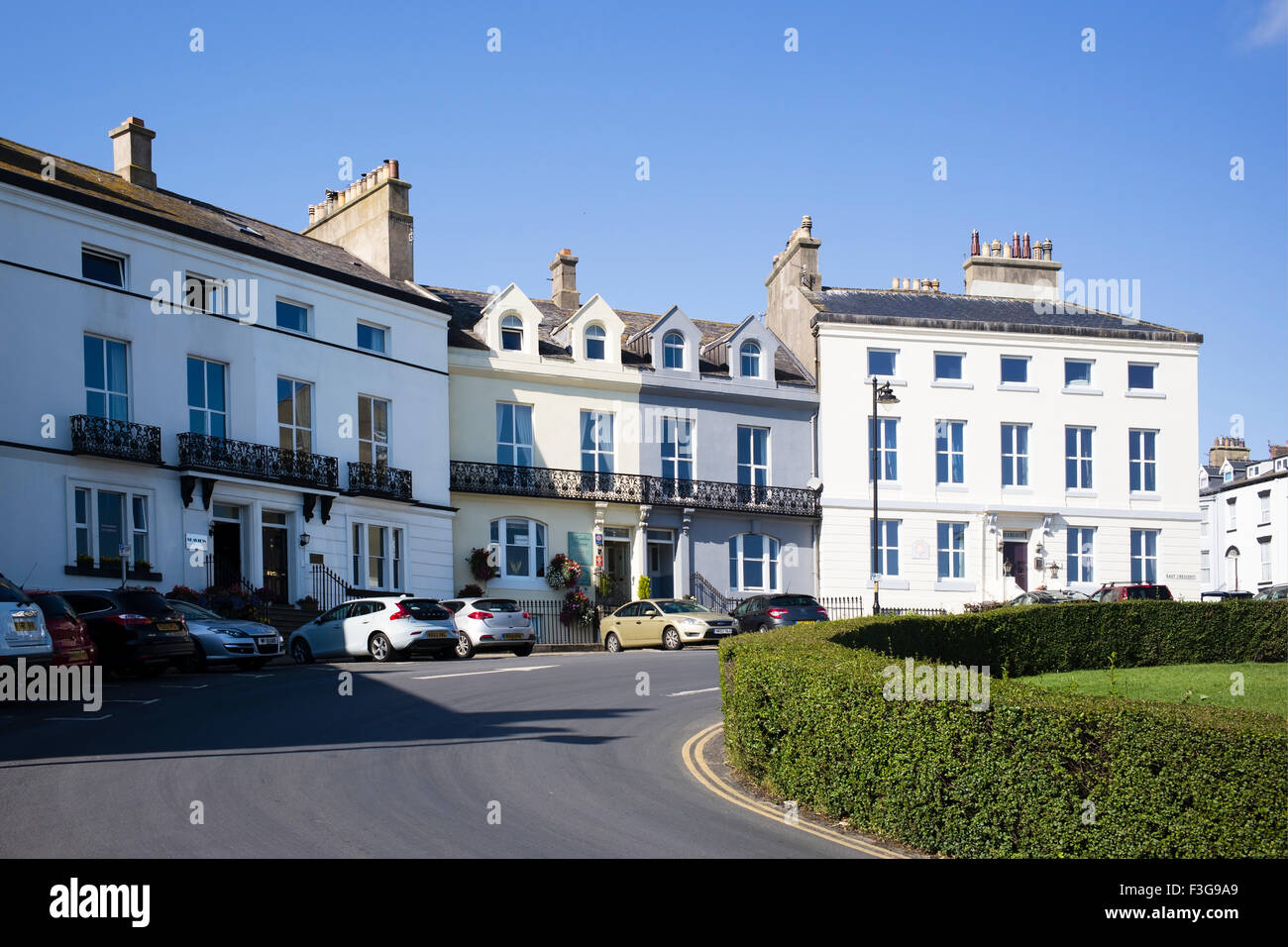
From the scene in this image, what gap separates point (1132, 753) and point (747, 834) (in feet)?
11.2

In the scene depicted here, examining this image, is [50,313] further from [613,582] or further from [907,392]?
[907,392]

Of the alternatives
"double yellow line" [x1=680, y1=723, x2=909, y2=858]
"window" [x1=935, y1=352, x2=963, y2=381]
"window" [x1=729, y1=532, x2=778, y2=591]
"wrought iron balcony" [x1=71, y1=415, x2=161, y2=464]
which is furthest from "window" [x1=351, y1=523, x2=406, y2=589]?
"double yellow line" [x1=680, y1=723, x2=909, y2=858]

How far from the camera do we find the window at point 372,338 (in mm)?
37938

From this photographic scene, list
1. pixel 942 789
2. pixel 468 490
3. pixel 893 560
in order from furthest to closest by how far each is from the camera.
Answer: pixel 893 560
pixel 468 490
pixel 942 789

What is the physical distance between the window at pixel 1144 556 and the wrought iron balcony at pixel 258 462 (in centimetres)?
2883

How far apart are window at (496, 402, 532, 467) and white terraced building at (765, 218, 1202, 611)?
34.9 ft

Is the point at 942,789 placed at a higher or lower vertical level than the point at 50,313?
lower

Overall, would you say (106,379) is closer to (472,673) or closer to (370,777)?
(472,673)

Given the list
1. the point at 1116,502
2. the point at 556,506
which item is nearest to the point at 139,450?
the point at 556,506

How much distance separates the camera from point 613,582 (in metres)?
42.7

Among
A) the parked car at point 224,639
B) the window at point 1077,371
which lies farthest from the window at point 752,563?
the parked car at point 224,639

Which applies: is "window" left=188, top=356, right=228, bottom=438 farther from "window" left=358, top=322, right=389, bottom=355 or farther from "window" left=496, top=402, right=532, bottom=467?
"window" left=496, top=402, right=532, bottom=467

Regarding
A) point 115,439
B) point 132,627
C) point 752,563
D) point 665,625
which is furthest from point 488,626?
point 752,563
